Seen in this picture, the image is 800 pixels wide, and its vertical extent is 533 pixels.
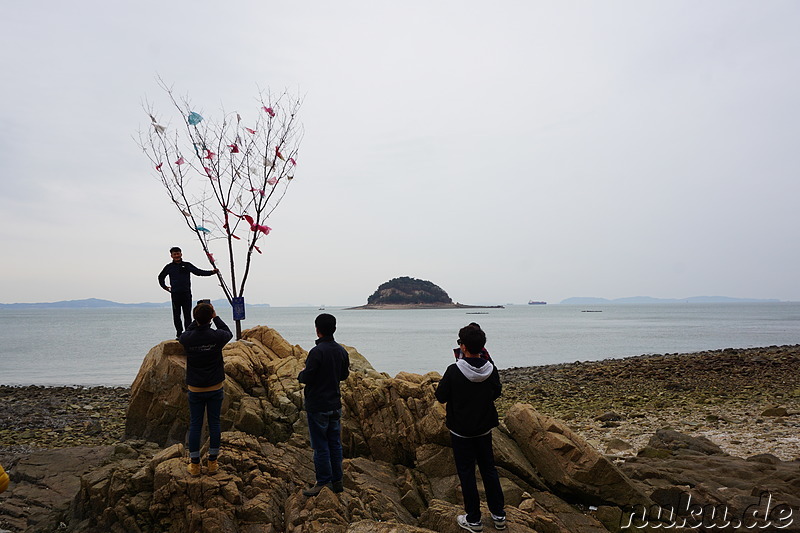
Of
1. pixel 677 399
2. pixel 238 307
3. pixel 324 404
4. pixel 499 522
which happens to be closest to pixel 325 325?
pixel 324 404

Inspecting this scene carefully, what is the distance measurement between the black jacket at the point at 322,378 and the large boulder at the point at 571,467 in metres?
3.12

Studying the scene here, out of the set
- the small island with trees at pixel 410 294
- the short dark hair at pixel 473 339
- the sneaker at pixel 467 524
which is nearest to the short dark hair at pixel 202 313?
the short dark hair at pixel 473 339

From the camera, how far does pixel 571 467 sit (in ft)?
22.1

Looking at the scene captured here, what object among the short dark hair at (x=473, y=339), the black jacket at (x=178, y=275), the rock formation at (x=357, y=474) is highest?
the black jacket at (x=178, y=275)

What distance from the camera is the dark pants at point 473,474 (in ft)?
17.5

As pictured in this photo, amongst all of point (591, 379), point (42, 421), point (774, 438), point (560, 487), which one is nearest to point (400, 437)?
point (560, 487)

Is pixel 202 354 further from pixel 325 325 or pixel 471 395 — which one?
pixel 471 395

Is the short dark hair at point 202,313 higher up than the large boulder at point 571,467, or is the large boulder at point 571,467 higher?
the short dark hair at point 202,313

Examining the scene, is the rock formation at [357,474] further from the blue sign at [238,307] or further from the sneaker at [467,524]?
the blue sign at [238,307]

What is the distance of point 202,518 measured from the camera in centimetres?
575

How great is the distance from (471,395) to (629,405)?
46.4 feet

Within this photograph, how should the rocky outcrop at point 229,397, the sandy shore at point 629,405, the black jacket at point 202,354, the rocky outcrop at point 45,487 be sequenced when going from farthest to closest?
the sandy shore at point 629,405, the rocky outcrop at point 229,397, the rocky outcrop at point 45,487, the black jacket at point 202,354

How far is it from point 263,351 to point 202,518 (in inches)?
225

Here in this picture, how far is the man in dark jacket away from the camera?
973cm
